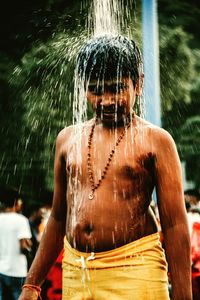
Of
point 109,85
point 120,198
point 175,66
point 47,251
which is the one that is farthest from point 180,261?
point 175,66

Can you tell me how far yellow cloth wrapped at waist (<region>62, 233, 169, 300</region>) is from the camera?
284 centimetres

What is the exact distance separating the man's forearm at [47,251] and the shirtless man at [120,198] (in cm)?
15

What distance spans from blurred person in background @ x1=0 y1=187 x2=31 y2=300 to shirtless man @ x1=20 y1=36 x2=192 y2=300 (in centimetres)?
433

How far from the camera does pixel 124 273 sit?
2.84 metres

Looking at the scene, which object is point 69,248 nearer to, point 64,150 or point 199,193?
point 64,150

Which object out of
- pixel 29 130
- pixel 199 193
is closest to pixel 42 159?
pixel 29 130

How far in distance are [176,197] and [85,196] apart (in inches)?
14.5

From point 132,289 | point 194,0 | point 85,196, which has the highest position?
point 85,196

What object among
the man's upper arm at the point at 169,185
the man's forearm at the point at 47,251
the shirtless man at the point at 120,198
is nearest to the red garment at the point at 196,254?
the man's forearm at the point at 47,251

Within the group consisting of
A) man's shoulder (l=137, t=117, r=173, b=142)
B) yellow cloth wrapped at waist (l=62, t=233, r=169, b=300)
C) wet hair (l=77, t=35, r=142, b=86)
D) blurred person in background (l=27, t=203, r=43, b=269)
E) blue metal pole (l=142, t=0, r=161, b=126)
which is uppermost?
wet hair (l=77, t=35, r=142, b=86)

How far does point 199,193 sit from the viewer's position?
31.6ft

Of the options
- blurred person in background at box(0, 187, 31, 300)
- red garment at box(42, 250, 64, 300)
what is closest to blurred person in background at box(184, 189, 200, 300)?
red garment at box(42, 250, 64, 300)

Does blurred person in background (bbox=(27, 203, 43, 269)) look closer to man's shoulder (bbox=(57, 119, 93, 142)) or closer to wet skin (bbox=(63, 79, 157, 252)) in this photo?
man's shoulder (bbox=(57, 119, 93, 142))

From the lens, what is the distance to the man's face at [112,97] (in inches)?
116
